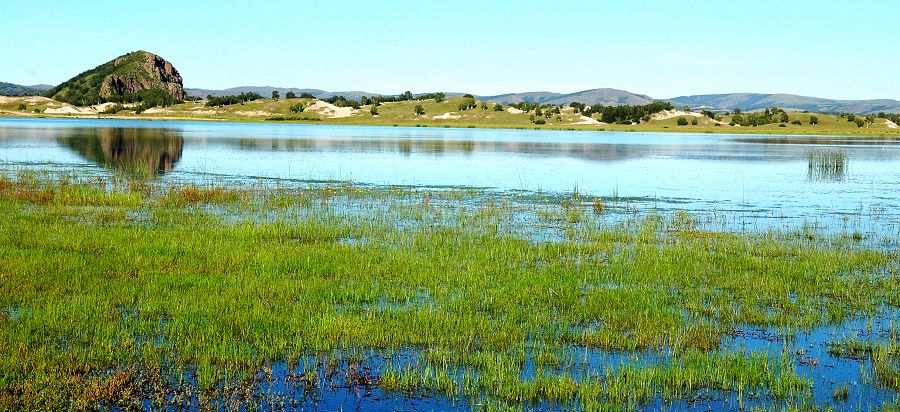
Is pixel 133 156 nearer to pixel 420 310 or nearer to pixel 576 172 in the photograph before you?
pixel 576 172

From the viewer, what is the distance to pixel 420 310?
13.8m

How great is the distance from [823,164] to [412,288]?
47.5m

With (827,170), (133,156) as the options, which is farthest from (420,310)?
(827,170)

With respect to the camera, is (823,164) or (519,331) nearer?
(519,331)

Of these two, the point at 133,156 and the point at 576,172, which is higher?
the point at 133,156

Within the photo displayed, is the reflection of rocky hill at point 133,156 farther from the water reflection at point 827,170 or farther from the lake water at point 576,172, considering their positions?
the water reflection at point 827,170

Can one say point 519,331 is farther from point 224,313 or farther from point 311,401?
point 224,313

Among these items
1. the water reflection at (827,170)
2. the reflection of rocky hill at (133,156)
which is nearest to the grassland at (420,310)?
the reflection of rocky hill at (133,156)

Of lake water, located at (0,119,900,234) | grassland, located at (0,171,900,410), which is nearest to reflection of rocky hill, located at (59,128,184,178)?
lake water, located at (0,119,900,234)

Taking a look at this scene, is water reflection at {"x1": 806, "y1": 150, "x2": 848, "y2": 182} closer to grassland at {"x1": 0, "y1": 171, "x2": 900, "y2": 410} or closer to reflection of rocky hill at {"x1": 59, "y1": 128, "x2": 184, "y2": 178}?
grassland at {"x1": 0, "y1": 171, "x2": 900, "y2": 410}

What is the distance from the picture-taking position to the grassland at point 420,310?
10.4 m

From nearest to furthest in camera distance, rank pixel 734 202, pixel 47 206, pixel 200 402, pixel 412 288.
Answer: pixel 200 402 → pixel 412 288 → pixel 47 206 → pixel 734 202

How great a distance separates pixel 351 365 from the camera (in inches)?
437

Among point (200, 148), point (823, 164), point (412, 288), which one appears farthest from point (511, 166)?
point (412, 288)
